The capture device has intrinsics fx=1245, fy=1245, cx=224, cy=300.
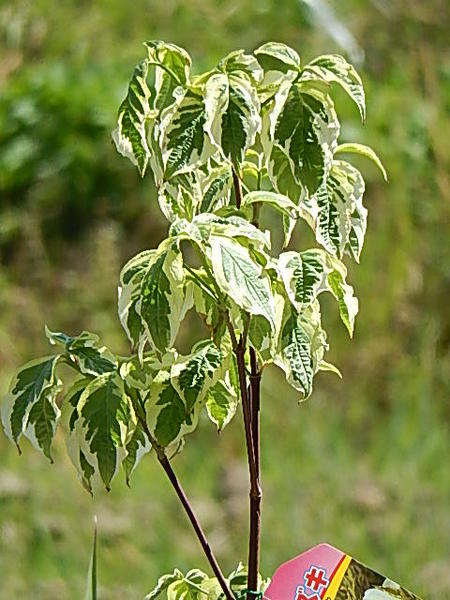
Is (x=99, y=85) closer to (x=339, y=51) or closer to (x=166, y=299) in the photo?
(x=339, y=51)

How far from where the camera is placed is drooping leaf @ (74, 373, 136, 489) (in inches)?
Result: 32.4

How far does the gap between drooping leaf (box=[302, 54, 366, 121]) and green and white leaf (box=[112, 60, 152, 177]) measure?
109 millimetres

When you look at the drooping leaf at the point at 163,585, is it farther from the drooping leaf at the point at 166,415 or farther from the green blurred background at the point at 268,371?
the green blurred background at the point at 268,371

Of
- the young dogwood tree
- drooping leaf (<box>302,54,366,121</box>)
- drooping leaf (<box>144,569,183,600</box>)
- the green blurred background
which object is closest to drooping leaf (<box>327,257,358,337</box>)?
the young dogwood tree

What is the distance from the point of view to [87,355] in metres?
0.87

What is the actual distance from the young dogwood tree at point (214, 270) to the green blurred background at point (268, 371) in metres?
1.30

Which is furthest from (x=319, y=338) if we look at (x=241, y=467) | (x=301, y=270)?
(x=241, y=467)

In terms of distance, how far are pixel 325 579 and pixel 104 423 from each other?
0.19 m

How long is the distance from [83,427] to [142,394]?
1.9 inches

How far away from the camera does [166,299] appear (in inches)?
30.4

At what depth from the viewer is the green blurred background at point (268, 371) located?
2.24 m

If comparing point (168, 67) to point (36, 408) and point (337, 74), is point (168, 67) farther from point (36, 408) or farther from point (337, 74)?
point (36, 408)

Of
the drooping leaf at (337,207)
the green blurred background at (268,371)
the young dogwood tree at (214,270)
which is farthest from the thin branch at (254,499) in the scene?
the green blurred background at (268,371)

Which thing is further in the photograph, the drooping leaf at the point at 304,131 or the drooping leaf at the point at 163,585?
the drooping leaf at the point at 163,585
